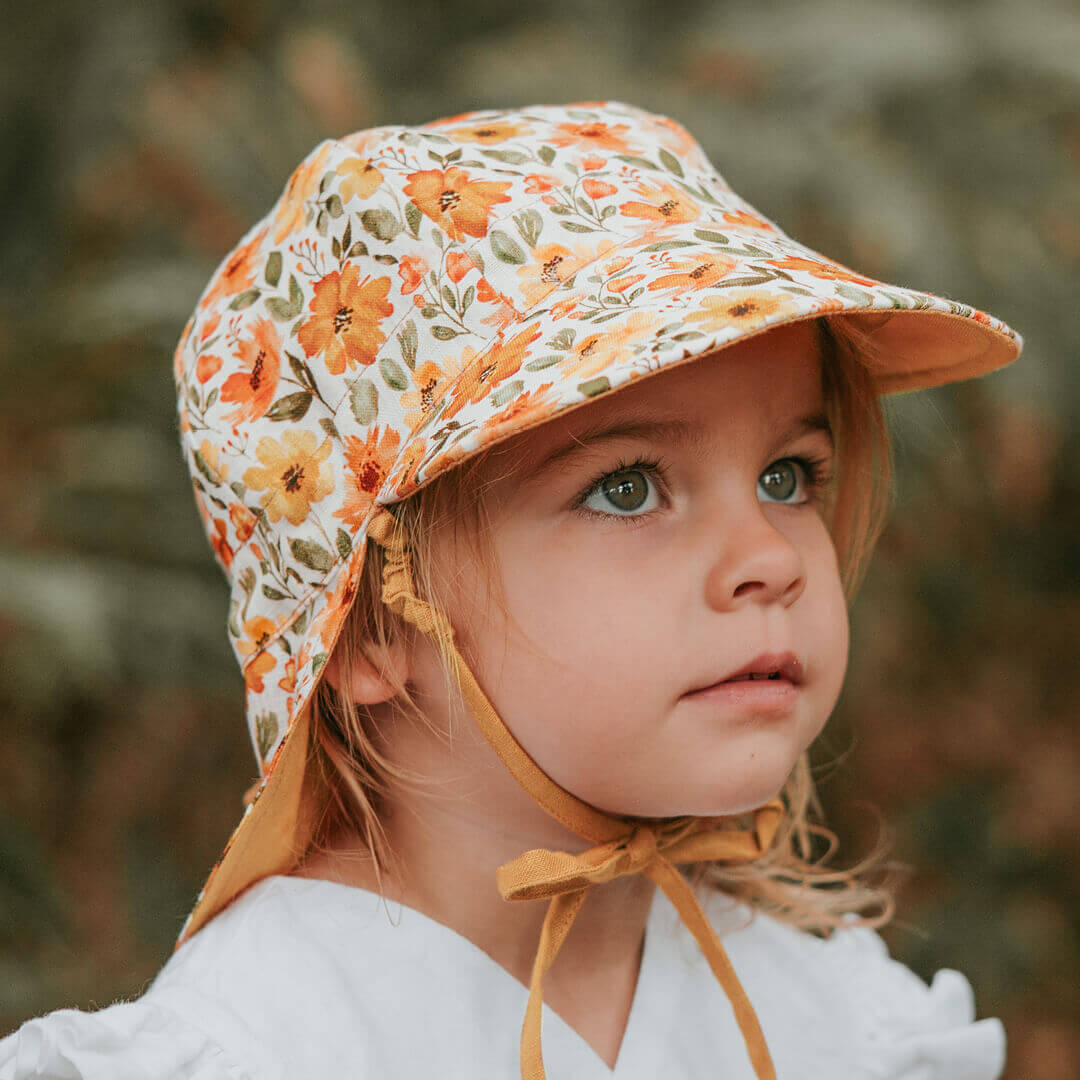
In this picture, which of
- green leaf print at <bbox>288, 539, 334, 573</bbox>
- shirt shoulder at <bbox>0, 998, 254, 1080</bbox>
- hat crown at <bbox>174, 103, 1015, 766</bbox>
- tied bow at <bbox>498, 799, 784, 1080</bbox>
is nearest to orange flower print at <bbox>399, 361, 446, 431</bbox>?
hat crown at <bbox>174, 103, 1015, 766</bbox>

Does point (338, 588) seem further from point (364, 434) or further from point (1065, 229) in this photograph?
point (1065, 229)

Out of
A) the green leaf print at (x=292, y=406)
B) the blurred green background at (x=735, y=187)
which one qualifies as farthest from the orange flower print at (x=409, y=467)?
the blurred green background at (x=735, y=187)

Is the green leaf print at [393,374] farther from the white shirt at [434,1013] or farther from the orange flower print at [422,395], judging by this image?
the white shirt at [434,1013]

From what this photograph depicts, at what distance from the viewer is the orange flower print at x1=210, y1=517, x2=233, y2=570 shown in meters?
0.99

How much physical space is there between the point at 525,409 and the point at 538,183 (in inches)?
8.3

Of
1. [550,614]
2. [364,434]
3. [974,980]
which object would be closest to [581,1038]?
[550,614]

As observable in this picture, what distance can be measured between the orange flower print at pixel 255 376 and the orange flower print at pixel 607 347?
254 mm

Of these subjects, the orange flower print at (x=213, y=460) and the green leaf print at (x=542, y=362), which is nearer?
the green leaf print at (x=542, y=362)

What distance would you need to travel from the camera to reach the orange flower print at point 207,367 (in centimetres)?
96

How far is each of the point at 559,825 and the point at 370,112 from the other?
4.17 ft

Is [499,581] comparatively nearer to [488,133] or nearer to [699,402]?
[699,402]

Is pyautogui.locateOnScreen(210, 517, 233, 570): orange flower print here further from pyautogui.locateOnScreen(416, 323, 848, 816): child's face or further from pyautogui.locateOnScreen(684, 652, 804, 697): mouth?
pyautogui.locateOnScreen(684, 652, 804, 697): mouth

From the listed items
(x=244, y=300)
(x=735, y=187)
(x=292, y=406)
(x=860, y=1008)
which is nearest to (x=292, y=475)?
(x=292, y=406)

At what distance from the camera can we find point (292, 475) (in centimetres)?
91
